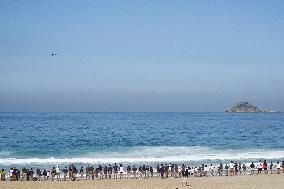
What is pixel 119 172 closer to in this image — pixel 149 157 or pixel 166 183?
pixel 166 183

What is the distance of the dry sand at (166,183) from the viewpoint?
29031mm

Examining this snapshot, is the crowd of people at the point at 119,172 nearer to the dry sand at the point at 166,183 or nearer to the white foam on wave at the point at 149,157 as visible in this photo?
the dry sand at the point at 166,183

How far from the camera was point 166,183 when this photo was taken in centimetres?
3064

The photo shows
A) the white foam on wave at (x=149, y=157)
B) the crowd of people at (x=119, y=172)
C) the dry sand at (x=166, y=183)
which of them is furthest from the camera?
the white foam on wave at (x=149, y=157)

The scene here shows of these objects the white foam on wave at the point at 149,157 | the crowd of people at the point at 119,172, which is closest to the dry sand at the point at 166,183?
the crowd of people at the point at 119,172

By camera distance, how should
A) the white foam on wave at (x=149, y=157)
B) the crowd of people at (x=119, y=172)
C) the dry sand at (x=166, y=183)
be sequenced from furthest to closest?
1. the white foam on wave at (x=149, y=157)
2. the crowd of people at (x=119, y=172)
3. the dry sand at (x=166, y=183)

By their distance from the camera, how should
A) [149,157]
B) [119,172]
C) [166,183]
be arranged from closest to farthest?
[166,183]
[119,172]
[149,157]

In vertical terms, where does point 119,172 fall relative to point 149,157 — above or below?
above

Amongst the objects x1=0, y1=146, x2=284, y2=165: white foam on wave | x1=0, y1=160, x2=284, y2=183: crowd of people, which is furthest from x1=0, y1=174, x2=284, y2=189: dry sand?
x1=0, y1=146, x2=284, y2=165: white foam on wave

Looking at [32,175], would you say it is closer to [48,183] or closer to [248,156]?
[48,183]

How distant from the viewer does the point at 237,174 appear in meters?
35.6

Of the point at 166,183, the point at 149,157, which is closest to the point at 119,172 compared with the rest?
the point at 166,183

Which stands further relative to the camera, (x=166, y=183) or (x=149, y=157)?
(x=149, y=157)

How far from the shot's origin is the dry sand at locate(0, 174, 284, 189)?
2903cm
